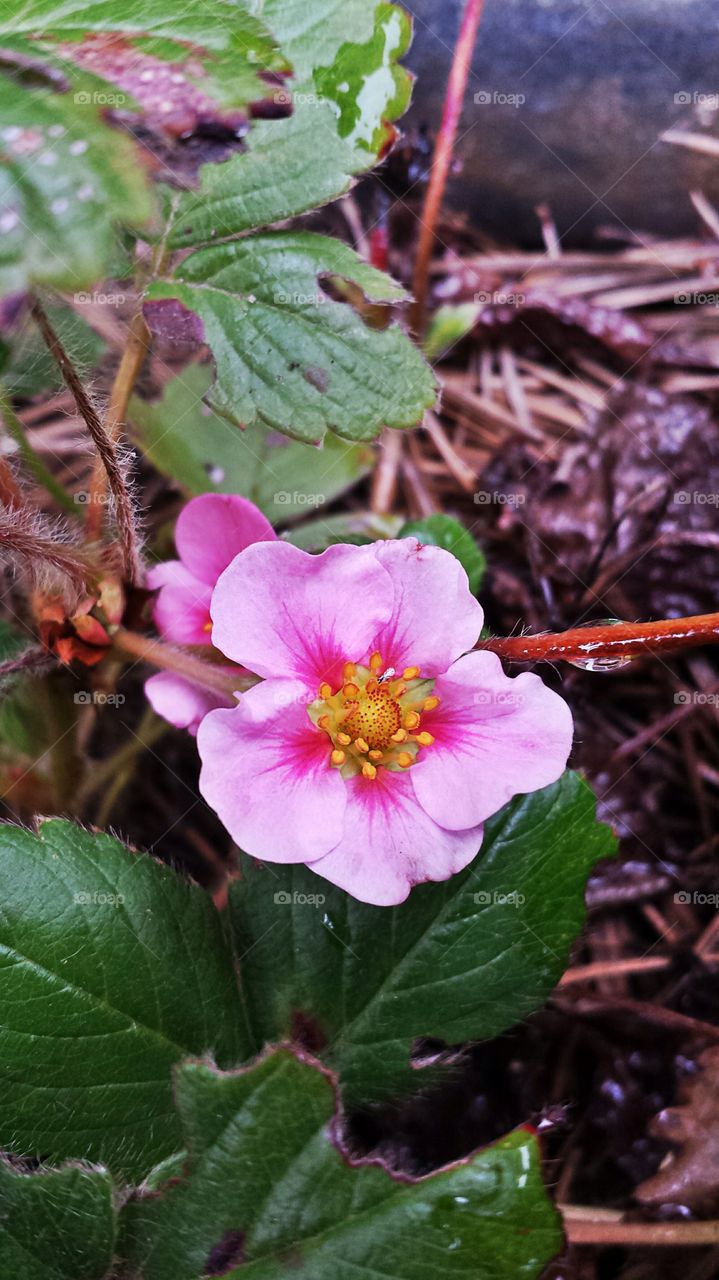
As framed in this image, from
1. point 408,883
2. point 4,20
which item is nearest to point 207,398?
point 4,20

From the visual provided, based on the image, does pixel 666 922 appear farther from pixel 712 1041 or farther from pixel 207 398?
pixel 207 398

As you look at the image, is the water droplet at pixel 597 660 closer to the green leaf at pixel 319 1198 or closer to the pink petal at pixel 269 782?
the pink petal at pixel 269 782

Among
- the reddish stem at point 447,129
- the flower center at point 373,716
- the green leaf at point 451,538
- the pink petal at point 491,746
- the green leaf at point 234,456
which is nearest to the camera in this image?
the pink petal at point 491,746

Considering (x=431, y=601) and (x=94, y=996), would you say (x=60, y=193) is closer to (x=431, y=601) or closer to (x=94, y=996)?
(x=431, y=601)

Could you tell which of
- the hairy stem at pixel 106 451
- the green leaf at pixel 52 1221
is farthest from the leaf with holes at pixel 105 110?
the green leaf at pixel 52 1221

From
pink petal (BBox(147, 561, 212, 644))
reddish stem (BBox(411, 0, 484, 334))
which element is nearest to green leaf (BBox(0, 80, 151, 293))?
pink petal (BBox(147, 561, 212, 644))
